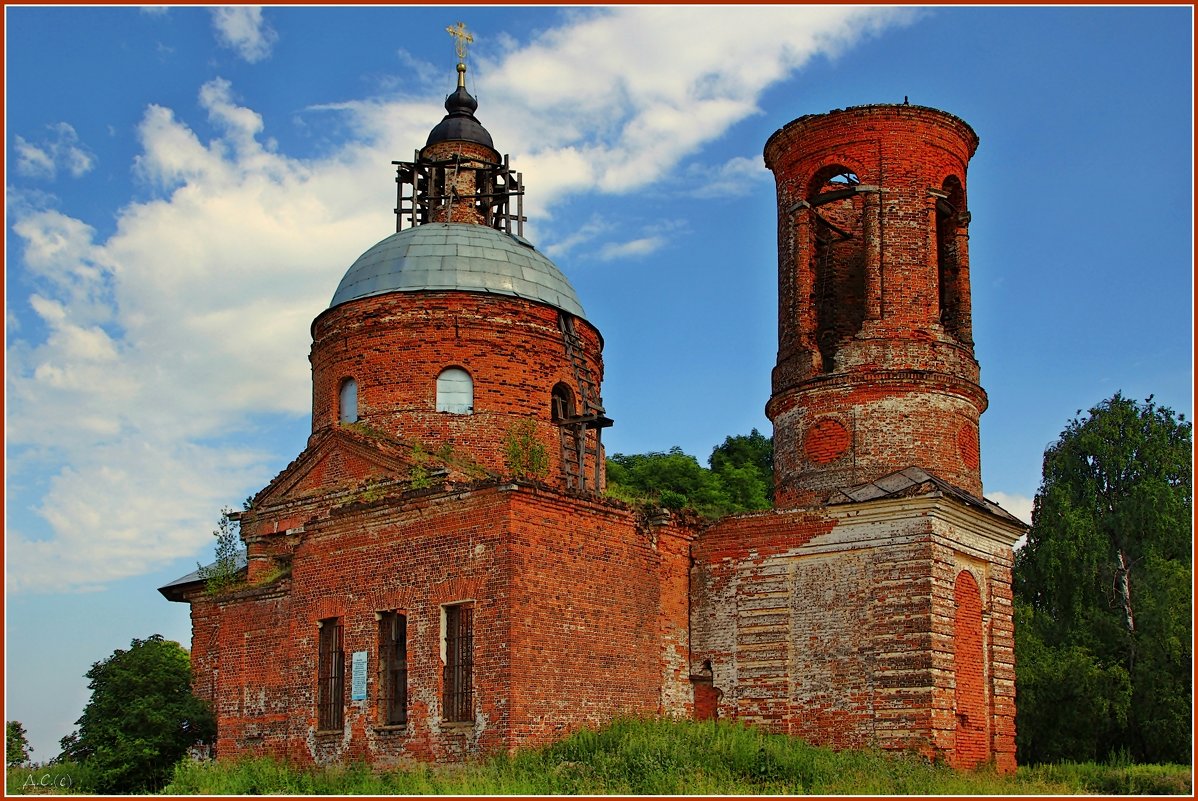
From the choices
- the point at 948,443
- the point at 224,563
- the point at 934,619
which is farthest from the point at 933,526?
the point at 224,563

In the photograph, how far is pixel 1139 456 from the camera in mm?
29250

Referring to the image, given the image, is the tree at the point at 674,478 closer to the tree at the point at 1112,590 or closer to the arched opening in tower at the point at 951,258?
the tree at the point at 1112,590

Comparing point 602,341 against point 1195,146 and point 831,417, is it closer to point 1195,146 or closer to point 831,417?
point 831,417

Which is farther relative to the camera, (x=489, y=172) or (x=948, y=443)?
(x=489, y=172)

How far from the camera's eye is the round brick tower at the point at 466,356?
64.7 ft

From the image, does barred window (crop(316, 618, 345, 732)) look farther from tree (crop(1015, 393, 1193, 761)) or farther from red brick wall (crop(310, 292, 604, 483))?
tree (crop(1015, 393, 1193, 761))

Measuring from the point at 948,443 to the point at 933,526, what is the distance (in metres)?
2.39

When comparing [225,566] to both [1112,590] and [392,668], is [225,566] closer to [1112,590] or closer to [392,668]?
[392,668]

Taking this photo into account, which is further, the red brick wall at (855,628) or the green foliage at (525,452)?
the green foliage at (525,452)

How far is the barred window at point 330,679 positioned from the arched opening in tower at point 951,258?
941cm

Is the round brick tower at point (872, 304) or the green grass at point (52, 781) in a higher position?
the round brick tower at point (872, 304)

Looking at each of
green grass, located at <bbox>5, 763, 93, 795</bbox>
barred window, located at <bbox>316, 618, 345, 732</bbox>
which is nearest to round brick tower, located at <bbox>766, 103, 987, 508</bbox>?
barred window, located at <bbox>316, 618, 345, 732</bbox>

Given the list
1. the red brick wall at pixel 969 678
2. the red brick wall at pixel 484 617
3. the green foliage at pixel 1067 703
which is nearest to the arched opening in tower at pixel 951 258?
the red brick wall at pixel 969 678

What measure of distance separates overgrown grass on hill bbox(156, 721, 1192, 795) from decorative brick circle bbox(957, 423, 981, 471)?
4127 millimetres
